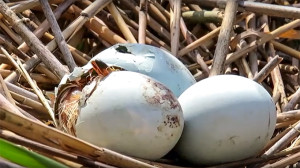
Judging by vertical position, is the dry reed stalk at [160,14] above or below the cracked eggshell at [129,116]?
above

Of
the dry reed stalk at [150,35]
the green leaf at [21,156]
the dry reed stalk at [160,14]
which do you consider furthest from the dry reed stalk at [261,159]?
the dry reed stalk at [160,14]

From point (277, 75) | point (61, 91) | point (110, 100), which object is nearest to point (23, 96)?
point (61, 91)

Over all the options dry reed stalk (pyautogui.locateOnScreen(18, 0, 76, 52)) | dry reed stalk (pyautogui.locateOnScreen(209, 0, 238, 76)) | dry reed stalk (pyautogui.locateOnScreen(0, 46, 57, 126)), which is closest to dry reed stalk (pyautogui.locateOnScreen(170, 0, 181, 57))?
dry reed stalk (pyautogui.locateOnScreen(209, 0, 238, 76))

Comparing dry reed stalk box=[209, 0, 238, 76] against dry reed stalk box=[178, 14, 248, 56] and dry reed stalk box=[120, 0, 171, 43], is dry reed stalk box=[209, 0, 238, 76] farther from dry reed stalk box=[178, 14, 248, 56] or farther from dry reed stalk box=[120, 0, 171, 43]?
dry reed stalk box=[120, 0, 171, 43]

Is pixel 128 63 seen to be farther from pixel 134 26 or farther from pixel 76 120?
pixel 134 26

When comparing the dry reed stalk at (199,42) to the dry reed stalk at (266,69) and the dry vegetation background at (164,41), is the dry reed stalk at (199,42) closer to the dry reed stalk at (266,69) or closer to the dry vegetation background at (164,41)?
the dry vegetation background at (164,41)

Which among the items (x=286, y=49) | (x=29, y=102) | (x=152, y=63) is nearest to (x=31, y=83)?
(x=29, y=102)
